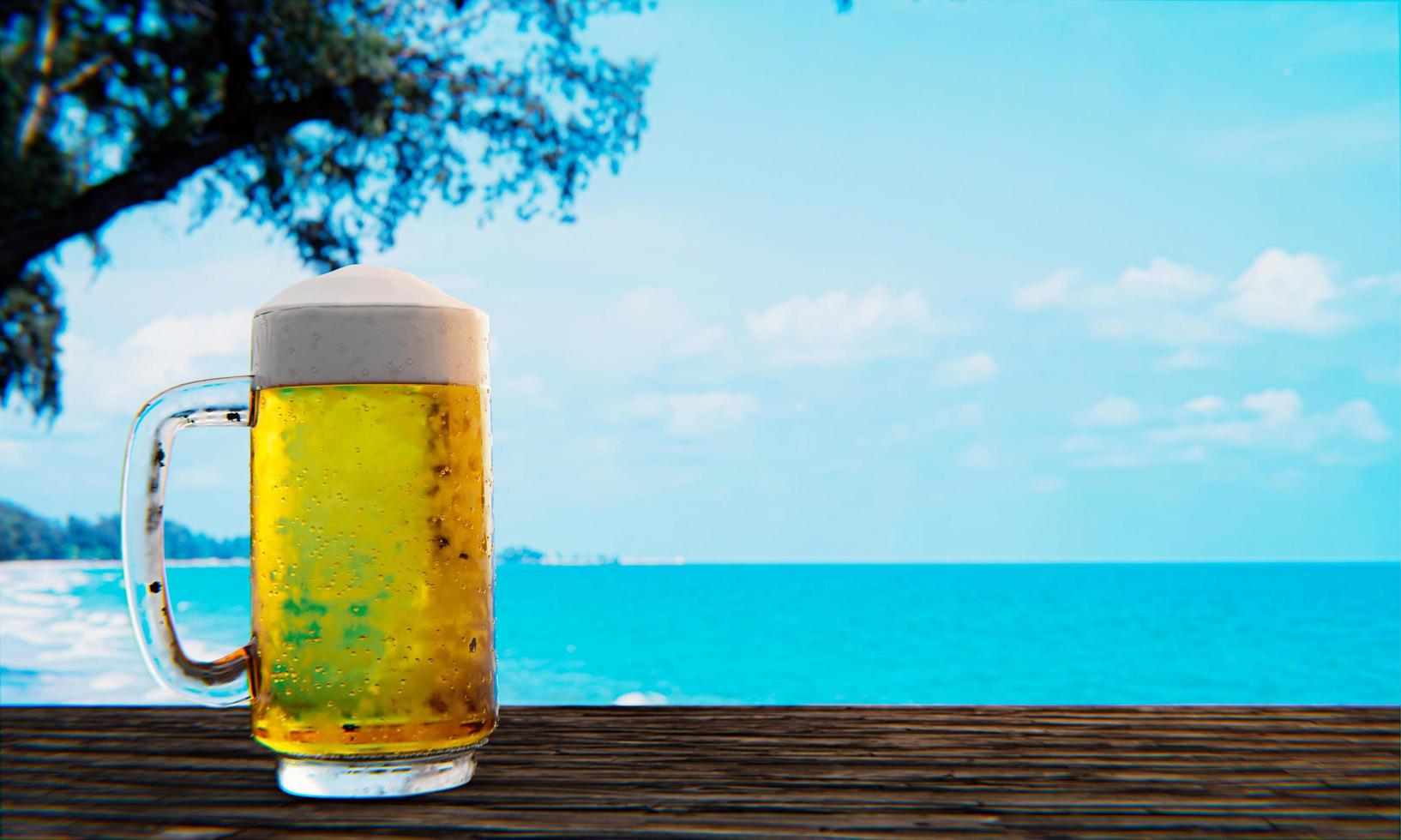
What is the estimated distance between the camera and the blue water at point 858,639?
941 inches

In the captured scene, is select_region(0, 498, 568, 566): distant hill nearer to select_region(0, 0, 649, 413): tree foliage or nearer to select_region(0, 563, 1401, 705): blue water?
select_region(0, 563, 1401, 705): blue water

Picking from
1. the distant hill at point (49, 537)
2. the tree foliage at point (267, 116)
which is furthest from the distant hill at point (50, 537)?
the tree foliage at point (267, 116)

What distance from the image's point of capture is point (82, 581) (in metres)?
25.9

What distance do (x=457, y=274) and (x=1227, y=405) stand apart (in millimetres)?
33788

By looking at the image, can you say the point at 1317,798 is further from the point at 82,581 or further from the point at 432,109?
the point at 82,581

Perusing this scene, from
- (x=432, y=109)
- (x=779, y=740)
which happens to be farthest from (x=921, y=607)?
(x=779, y=740)

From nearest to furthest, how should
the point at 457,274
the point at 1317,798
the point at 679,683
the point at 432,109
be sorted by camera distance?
the point at 1317,798, the point at 432,109, the point at 679,683, the point at 457,274

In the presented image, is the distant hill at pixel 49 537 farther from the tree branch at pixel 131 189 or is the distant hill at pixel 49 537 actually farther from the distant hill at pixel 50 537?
the tree branch at pixel 131 189

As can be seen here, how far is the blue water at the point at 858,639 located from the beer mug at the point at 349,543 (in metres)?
21.2

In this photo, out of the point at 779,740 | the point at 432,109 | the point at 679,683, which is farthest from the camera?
the point at 679,683

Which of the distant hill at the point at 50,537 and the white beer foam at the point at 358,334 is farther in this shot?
the distant hill at the point at 50,537

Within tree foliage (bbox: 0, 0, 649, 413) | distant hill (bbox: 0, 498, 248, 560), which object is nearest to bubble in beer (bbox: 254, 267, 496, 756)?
tree foliage (bbox: 0, 0, 649, 413)

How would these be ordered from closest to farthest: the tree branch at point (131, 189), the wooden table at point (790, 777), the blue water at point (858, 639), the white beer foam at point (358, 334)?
the wooden table at point (790, 777) → the white beer foam at point (358, 334) → the tree branch at point (131, 189) → the blue water at point (858, 639)

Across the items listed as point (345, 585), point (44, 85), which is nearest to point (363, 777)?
point (345, 585)
